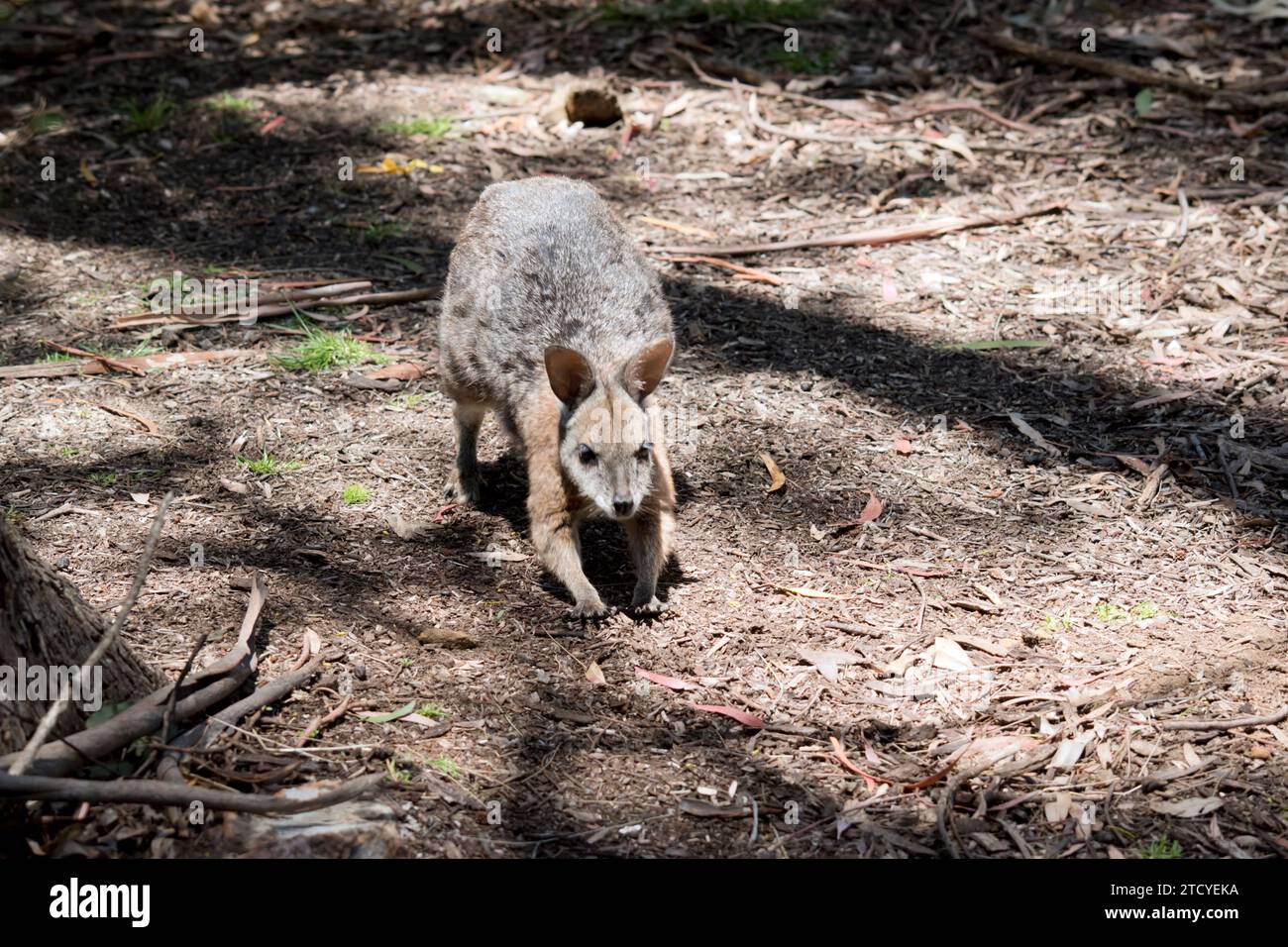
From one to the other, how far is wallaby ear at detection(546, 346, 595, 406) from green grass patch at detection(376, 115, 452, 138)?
4.25 meters

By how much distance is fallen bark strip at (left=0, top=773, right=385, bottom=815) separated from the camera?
283cm

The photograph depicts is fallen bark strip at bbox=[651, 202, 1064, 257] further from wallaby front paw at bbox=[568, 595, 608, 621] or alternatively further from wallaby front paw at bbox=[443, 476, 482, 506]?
wallaby front paw at bbox=[568, 595, 608, 621]

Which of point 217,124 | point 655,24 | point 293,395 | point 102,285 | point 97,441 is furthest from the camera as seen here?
point 655,24

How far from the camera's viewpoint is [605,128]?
8.48m

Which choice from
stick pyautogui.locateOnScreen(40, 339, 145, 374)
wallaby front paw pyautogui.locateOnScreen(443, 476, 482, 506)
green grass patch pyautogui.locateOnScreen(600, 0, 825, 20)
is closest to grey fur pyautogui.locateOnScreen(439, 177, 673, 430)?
wallaby front paw pyautogui.locateOnScreen(443, 476, 482, 506)

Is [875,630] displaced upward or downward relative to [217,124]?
downward

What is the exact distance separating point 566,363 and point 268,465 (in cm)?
154

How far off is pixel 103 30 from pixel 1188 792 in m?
9.64

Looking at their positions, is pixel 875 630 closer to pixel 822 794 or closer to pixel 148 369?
pixel 822 794

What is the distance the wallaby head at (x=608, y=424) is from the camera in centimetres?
446

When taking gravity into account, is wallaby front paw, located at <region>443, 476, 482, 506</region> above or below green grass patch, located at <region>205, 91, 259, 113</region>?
below

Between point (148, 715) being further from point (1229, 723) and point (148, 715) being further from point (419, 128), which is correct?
point (419, 128)

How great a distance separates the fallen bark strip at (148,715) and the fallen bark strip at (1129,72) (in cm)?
723

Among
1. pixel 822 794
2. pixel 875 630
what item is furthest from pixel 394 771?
pixel 875 630
